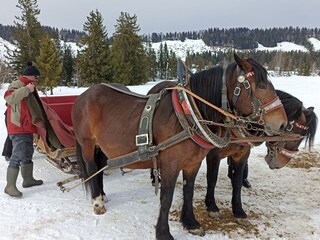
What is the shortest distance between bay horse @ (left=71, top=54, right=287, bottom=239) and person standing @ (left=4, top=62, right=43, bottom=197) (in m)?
0.79

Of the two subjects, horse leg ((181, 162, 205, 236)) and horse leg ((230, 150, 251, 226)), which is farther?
horse leg ((230, 150, 251, 226))

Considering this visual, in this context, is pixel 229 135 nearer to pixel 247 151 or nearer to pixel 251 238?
pixel 247 151

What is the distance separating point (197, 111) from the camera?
2.49 meters

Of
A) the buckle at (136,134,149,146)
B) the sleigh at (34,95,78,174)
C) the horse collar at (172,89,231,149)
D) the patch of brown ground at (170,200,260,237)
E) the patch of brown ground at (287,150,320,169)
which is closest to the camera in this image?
the horse collar at (172,89,231,149)

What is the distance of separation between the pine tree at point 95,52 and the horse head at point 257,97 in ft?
79.7

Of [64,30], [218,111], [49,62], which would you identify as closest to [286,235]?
[218,111]

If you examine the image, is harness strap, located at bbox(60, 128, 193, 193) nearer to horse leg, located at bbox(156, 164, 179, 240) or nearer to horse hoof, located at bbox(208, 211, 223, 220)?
horse leg, located at bbox(156, 164, 179, 240)

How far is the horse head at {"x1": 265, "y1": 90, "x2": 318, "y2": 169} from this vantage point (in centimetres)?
332

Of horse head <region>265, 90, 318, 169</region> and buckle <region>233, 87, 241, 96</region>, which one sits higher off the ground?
buckle <region>233, 87, 241, 96</region>

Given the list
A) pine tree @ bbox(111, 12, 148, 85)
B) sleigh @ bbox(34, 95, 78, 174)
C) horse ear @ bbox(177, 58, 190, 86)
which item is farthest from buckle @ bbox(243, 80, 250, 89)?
pine tree @ bbox(111, 12, 148, 85)

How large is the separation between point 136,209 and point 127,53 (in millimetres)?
27429

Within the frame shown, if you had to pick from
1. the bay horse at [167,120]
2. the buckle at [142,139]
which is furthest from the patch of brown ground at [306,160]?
the buckle at [142,139]

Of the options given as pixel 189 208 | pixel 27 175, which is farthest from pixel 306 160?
pixel 27 175

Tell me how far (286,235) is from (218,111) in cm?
154
